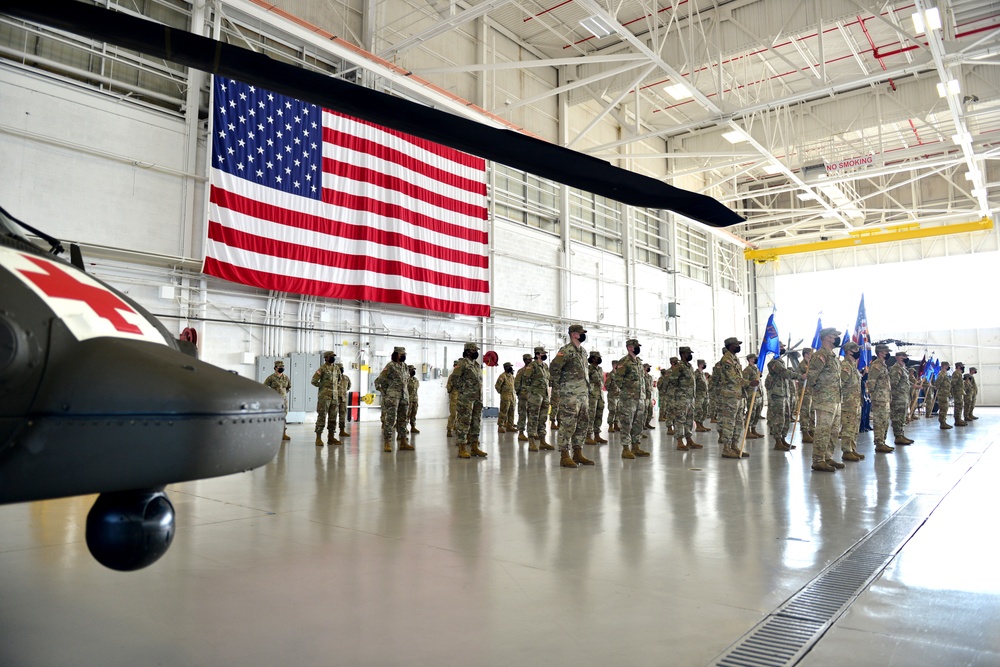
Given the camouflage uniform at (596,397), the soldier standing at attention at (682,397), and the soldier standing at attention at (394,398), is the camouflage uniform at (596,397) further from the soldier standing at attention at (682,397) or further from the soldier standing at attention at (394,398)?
the soldier standing at attention at (394,398)

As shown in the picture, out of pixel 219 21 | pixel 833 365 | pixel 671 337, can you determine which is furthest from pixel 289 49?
pixel 671 337

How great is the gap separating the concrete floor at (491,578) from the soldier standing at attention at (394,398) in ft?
12.1

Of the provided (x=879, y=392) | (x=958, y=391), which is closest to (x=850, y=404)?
(x=879, y=392)

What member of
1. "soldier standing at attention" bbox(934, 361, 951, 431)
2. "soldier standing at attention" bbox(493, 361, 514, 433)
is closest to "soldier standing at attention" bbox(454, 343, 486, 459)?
"soldier standing at attention" bbox(493, 361, 514, 433)

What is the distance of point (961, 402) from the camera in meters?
16.4

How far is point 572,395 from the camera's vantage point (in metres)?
7.74

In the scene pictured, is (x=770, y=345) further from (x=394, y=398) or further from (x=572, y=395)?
(x=394, y=398)

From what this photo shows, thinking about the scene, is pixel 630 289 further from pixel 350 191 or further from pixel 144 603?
pixel 144 603

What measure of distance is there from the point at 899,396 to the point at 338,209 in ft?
37.9

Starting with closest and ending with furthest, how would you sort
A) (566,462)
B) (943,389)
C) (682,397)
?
1. (566,462)
2. (682,397)
3. (943,389)

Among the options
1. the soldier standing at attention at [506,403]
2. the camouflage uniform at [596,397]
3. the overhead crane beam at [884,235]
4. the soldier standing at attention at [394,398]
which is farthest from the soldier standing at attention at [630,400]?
the overhead crane beam at [884,235]

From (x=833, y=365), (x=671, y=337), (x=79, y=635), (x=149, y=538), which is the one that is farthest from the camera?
(x=671, y=337)

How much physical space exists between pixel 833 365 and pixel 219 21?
1162 cm

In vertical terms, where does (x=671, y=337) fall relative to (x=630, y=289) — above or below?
below
